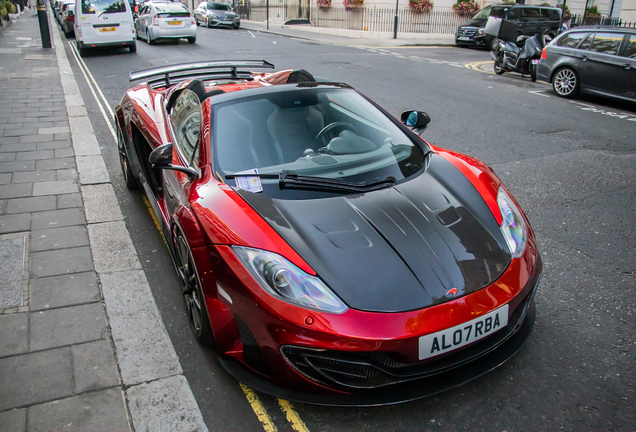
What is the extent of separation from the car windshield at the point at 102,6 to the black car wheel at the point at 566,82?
1284cm

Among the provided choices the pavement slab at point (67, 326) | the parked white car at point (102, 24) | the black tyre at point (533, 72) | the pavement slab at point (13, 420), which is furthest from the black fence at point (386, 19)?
the pavement slab at point (13, 420)

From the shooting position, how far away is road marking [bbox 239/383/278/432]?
2.26m

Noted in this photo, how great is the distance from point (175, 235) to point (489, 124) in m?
6.22

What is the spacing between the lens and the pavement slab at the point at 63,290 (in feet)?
10.6

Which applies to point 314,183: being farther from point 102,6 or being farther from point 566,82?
point 102,6

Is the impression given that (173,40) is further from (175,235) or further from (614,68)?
(175,235)

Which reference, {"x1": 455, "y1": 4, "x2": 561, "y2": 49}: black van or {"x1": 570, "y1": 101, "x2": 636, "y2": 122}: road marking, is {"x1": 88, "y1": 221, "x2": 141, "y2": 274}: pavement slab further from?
{"x1": 455, "y1": 4, "x2": 561, "y2": 49}: black van

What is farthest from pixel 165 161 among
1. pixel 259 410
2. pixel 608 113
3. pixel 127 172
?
pixel 608 113

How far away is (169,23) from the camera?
725 inches

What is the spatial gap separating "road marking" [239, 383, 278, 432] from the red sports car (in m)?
0.18

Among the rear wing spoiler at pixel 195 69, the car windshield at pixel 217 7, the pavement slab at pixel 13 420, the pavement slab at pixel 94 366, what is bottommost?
the pavement slab at pixel 13 420

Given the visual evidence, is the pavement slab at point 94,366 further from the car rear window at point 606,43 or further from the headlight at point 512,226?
the car rear window at point 606,43

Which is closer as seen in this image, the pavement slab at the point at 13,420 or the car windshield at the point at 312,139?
the pavement slab at the point at 13,420

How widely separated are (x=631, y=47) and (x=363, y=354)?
9.78m
